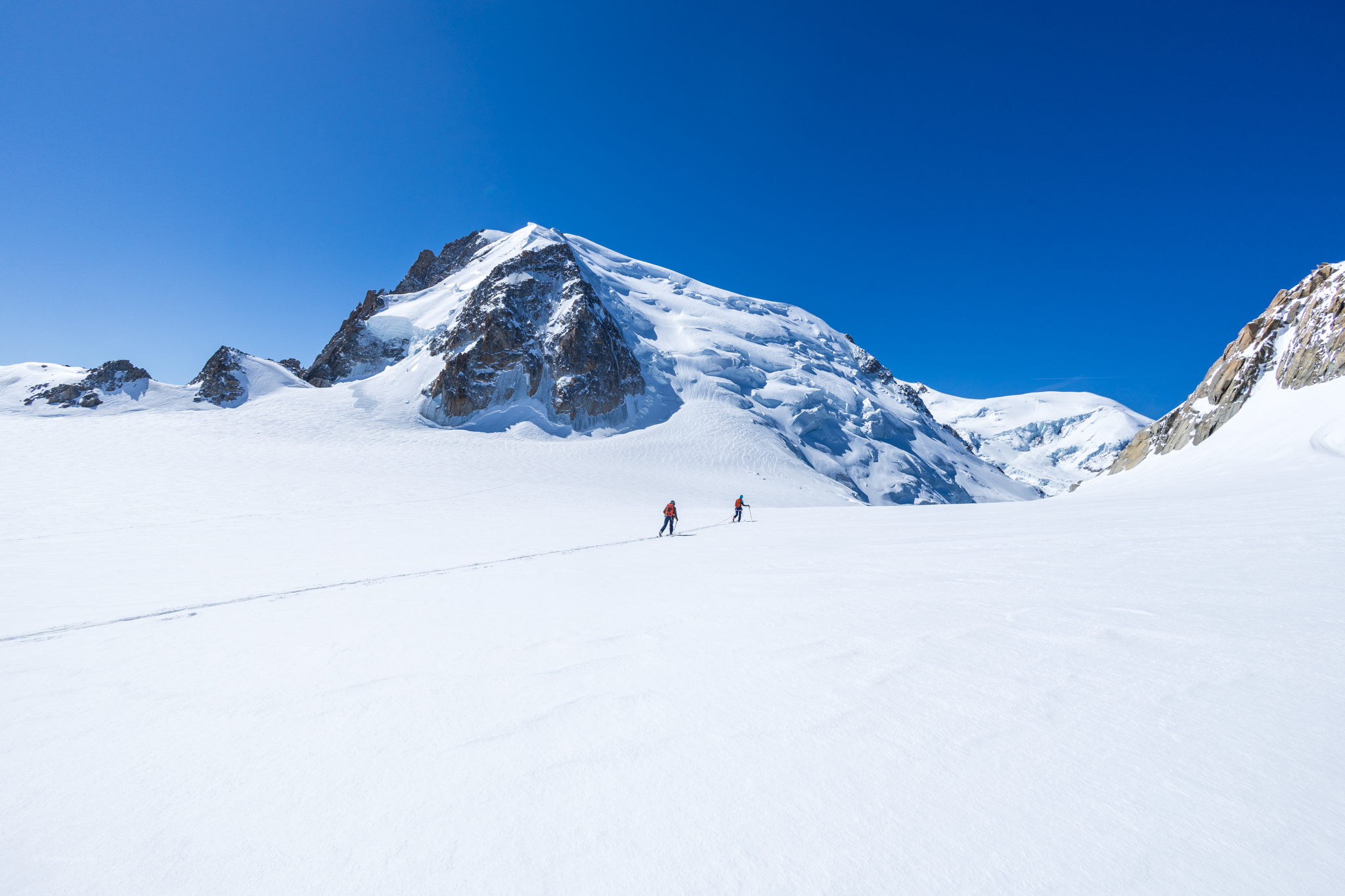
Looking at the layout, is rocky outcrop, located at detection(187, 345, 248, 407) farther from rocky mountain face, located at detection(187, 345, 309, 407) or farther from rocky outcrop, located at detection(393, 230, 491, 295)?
rocky outcrop, located at detection(393, 230, 491, 295)

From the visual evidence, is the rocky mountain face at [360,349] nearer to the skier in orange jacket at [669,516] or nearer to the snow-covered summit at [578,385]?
the snow-covered summit at [578,385]

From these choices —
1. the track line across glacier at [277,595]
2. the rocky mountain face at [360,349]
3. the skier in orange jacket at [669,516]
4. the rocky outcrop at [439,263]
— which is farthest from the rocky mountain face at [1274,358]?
the rocky outcrop at [439,263]

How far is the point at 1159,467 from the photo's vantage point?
97.6 feet

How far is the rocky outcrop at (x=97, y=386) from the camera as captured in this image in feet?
173

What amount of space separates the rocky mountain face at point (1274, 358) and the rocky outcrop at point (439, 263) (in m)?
89.0

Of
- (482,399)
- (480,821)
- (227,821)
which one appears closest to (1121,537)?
(480,821)

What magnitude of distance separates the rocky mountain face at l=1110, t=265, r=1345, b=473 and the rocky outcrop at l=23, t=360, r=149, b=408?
96.9m

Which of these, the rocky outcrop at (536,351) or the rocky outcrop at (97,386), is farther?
the rocky outcrop at (97,386)

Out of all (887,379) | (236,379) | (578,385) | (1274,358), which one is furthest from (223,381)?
(887,379)

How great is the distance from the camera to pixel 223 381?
5266cm

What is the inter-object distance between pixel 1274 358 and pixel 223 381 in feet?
288

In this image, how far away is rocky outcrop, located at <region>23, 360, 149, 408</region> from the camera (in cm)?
5281

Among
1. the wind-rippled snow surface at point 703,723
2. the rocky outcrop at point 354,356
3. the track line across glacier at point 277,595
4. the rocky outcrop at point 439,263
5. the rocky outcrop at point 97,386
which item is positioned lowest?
the track line across glacier at point 277,595

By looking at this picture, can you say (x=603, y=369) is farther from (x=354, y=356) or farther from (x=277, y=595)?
(x=277, y=595)
